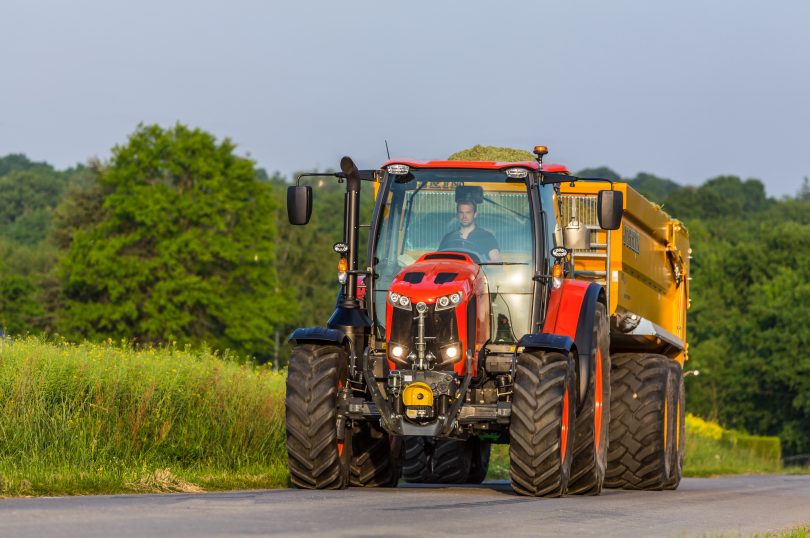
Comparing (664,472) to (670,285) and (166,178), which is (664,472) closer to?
(670,285)

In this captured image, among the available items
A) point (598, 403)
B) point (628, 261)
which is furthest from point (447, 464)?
point (598, 403)

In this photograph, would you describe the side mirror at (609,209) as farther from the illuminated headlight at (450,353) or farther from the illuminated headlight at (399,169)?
the illuminated headlight at (450,353)

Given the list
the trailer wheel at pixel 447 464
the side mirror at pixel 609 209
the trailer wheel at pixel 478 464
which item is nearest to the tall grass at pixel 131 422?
the trailer wheel at pixel 447 464

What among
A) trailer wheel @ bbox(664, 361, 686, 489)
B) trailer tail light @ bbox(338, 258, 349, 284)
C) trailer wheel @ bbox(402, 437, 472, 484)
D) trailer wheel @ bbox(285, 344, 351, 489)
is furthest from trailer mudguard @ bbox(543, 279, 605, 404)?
trailer wheel @ bbox(402, 437, 472, 484)

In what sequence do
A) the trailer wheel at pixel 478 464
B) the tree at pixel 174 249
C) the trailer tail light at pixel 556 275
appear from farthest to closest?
1. the tree at pixel 174 249
2. the trailer wheel at pixel 478 464
3. the trailer tail light at pixel 556 275

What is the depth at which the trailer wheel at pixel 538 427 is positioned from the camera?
42.9ft

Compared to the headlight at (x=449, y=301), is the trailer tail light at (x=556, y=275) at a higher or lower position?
higher

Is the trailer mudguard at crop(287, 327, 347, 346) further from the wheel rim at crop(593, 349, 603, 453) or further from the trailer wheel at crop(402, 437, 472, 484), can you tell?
the trailer wheel at crop(402, 437, 472, 484)

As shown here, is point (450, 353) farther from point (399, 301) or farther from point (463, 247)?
point (463, 247)

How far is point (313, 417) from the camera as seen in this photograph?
13.6 meters

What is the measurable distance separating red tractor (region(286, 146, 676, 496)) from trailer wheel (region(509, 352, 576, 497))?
0.4 inches

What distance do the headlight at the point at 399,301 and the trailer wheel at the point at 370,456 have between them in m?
1.61

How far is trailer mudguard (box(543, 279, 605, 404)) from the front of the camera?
1438 centimetres

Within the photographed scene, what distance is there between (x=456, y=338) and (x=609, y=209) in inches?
83.7
